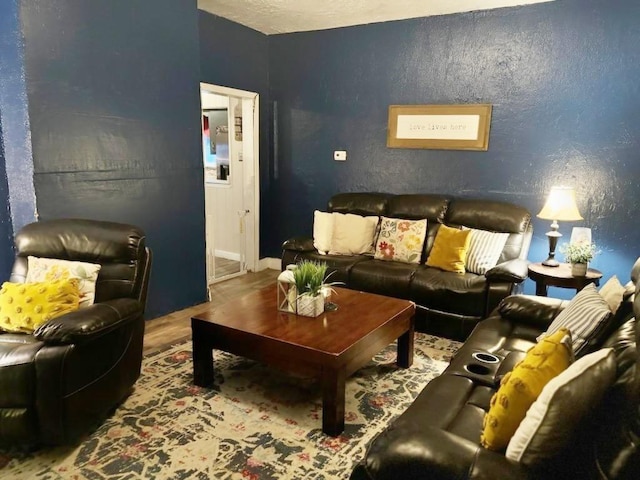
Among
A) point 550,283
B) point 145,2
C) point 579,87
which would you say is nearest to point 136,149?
point 145,2

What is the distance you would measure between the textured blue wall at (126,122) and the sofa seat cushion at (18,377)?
4.15 feet

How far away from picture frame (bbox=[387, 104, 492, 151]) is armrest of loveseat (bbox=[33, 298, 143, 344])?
3164mm

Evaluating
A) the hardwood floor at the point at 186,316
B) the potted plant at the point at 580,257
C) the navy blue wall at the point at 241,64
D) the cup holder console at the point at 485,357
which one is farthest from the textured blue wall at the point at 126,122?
the potted plant at the point at 580,257

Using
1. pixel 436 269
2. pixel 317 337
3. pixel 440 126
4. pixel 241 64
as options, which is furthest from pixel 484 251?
pixel 241 64

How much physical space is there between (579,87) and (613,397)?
3310 mm

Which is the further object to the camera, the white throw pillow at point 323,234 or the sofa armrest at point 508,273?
the white throw pillow at point 323,234

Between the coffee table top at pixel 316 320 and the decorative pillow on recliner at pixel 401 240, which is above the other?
the decorative pillow on recliner at pixel 401 240

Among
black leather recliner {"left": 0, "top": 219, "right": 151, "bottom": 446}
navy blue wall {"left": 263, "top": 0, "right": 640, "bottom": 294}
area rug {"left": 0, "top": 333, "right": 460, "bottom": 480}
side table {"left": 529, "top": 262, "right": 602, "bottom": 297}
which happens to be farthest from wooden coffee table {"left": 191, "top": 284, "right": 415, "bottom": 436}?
navy blue wall {"left": 263, "top": 0, "right": 640, "bottom": 294}

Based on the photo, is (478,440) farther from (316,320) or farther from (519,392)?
(316,320)

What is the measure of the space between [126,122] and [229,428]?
2.32m

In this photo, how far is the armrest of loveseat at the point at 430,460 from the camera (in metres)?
1.30

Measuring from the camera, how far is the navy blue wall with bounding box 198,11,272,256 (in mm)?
4508

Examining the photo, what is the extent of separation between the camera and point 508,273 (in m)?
3.36

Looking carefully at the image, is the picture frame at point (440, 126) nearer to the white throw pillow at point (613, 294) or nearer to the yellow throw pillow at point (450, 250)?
the yellow throw pillow at point (450, 250)
